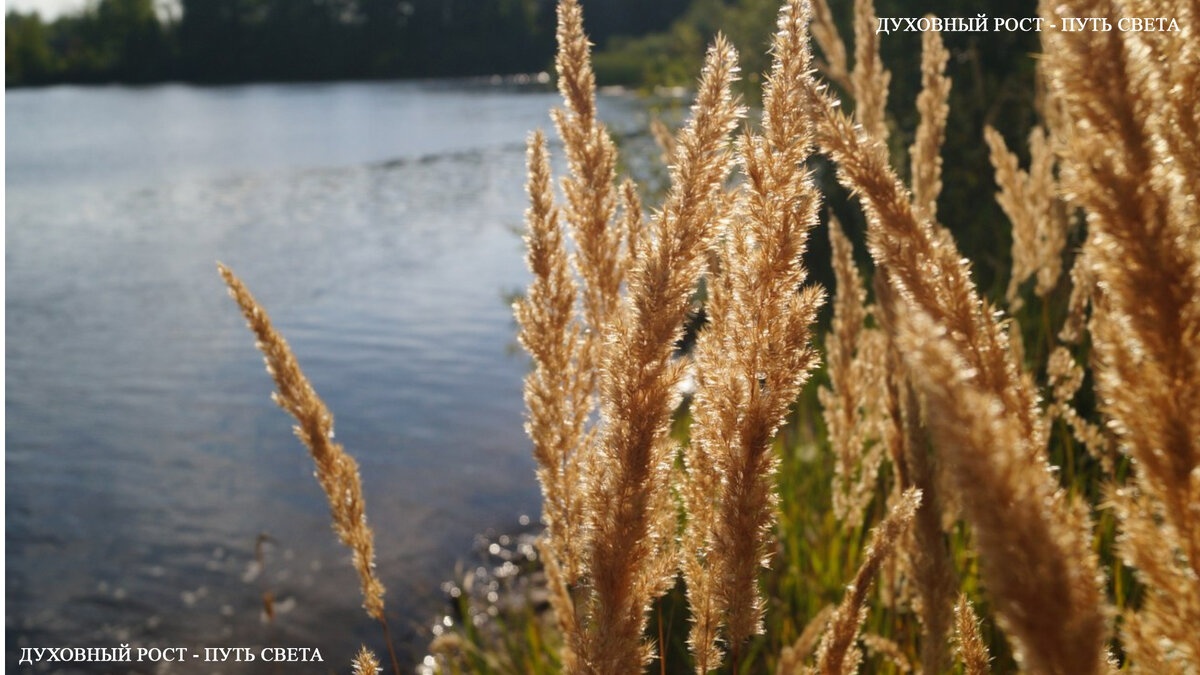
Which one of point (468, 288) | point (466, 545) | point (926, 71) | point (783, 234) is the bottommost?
point (466, 545)

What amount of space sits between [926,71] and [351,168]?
83.5 ft

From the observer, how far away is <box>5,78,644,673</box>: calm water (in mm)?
6211

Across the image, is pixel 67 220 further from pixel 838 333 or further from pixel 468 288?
pixel 838 333

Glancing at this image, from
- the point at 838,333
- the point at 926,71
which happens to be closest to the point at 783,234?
the point at 838,333

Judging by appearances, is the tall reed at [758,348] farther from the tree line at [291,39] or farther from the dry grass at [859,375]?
the tree line at [291,39]

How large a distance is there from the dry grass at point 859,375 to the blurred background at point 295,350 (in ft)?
5.90

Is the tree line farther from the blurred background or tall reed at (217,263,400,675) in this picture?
tall reed at (217,263,400,675)

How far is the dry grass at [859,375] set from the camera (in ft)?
2.77

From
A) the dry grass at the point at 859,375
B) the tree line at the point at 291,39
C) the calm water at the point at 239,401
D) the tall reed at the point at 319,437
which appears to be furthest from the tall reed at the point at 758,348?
the tree line at the point at 291,39

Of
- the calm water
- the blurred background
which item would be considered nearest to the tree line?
the blurred background

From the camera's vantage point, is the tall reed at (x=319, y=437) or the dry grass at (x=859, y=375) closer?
the dry grass at (x=859, y=375)

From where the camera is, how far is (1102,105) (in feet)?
2.80

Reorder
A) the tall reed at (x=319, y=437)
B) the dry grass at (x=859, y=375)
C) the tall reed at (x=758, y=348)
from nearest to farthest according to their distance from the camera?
1. the dry grass at (x=859, y=375)
2. the tall reed at (x=758, y=348)
3. the tall reed at (x=319, y=437)

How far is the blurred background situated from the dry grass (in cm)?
180
